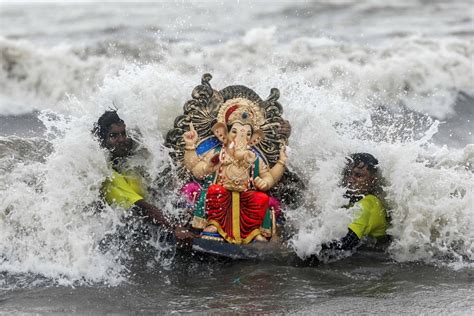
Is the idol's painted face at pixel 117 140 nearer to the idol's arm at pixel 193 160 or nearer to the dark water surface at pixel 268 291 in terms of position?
the idol's arm at pixel 193 160

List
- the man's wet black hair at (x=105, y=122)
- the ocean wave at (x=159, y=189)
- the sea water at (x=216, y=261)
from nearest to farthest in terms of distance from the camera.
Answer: the sea water at (x=216, y=261) < the ocean wave at (x=159, y=189) < the man's wet black hair at (x=105, y=122)

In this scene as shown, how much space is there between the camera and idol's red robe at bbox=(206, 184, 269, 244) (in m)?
6.16

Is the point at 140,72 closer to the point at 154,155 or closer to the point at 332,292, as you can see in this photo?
the point at 154,155

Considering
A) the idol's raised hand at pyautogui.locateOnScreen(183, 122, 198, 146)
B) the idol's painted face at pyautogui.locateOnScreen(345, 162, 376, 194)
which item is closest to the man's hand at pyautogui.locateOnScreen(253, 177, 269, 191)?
the idol's raised hand at pyautogui.locateOnScreen(183, 122, 198, 146)

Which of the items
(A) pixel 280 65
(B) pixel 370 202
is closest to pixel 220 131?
(B) pixel 370 202

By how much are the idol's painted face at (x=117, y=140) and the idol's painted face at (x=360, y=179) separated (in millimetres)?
1774

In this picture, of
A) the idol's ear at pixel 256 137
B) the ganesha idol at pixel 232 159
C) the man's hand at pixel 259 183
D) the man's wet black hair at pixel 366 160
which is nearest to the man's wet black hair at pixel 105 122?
the ganesha idol at pixel 232 159

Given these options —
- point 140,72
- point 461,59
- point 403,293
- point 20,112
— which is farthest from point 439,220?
point 461,59

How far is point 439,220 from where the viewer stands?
21.1ft

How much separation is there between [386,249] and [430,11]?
46.7 feet

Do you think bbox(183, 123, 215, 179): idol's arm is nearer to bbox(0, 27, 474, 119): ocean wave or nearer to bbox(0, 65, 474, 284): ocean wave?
bbox(0, 65, 474, 284): ocean wave

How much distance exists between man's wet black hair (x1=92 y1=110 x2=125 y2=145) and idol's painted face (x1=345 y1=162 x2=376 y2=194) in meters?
1.85

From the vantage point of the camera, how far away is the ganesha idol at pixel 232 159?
6.16 m

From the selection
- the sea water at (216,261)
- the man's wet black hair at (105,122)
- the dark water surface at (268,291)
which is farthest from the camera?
the man's wet black hair at (105,122)
